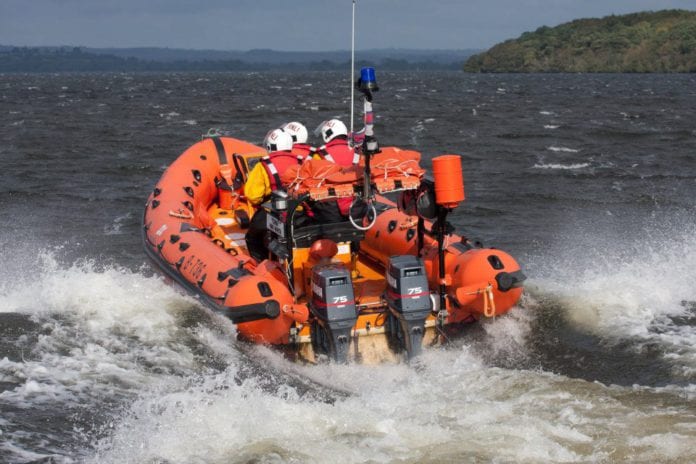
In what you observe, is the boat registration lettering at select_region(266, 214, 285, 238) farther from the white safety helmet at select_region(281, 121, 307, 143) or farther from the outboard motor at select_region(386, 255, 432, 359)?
the white safety helmet at select_region(281, 121, 307, 143)

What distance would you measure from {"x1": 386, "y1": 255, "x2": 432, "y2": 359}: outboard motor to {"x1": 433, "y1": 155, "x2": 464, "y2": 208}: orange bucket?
496 mm

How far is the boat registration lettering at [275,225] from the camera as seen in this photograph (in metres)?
7.11

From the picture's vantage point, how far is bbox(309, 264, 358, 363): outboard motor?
669 centimetres

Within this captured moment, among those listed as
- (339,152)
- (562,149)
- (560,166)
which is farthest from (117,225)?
(562,149)

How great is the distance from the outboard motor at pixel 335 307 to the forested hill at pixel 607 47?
9430 cm

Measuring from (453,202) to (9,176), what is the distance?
12.4 m

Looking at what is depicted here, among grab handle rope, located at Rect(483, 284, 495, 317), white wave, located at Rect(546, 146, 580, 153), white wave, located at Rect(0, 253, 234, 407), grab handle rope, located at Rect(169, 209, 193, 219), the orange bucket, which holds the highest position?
the orange bucket

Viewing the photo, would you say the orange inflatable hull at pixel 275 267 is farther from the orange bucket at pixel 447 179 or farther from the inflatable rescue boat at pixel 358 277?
the orange bucket at pixel 447 179

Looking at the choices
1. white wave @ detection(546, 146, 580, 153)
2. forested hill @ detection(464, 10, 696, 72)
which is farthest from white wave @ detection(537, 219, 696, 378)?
forested hill @ detection(464, 10, 696, 72)

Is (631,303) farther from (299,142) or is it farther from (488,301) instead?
(299,142)

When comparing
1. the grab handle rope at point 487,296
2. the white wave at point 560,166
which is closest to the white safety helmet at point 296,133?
the grab handle rope at point 487,296

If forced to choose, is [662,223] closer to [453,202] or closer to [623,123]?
[453,202]

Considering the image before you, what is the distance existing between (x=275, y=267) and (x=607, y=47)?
367ft

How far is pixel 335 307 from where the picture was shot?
669 cm
